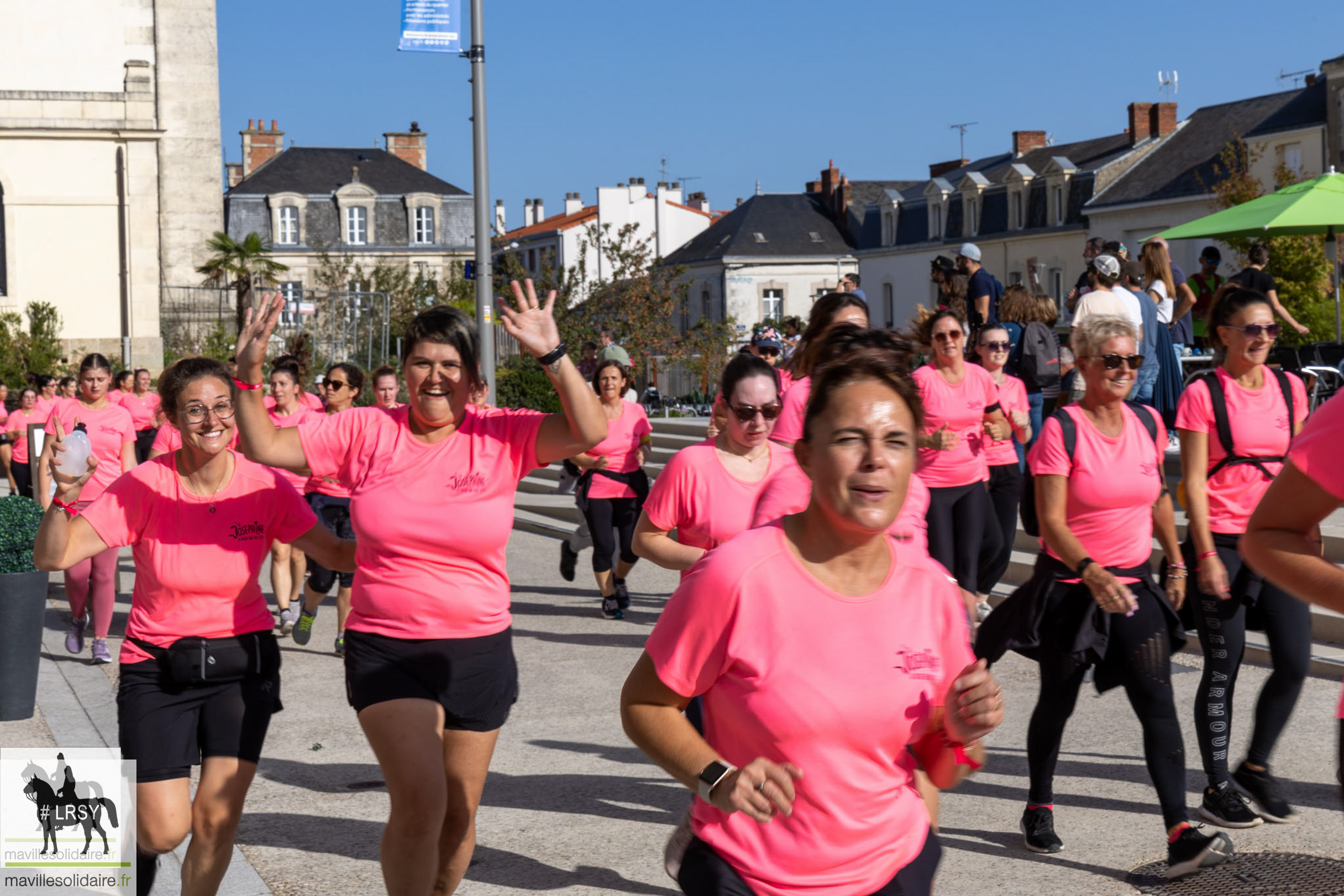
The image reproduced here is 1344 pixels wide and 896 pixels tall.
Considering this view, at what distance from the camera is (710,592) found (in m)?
2.63

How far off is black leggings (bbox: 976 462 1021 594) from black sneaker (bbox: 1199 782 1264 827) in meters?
3.16

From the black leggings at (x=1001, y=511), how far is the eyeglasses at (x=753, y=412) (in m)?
4.24

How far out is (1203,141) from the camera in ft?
174

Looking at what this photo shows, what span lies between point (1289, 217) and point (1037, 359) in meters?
3.05

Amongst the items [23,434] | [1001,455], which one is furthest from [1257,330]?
[23,434]

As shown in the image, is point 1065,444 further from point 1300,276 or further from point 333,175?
point 333,175

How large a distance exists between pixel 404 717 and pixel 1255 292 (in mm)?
3740

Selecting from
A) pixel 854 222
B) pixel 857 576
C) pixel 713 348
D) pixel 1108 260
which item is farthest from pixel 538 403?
pixel 854 222

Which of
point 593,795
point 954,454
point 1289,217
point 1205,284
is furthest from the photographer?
point 1205,284

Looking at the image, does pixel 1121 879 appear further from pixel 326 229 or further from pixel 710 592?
pixel 326 229

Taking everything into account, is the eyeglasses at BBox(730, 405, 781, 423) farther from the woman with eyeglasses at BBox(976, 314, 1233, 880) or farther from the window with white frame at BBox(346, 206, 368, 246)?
the window with white frame at BBox(346, 206, 368, 246)

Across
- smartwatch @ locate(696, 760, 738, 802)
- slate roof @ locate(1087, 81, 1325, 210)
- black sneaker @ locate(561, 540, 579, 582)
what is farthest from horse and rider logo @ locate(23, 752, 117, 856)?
slate roof @ locate(1087, 81, 1325, 210)

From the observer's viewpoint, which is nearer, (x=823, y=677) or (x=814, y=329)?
(x=823, y=677)

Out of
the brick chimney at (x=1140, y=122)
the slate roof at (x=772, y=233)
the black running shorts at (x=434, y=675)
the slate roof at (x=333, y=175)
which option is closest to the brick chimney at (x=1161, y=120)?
the brick chimney at (x=1140, y=122)
